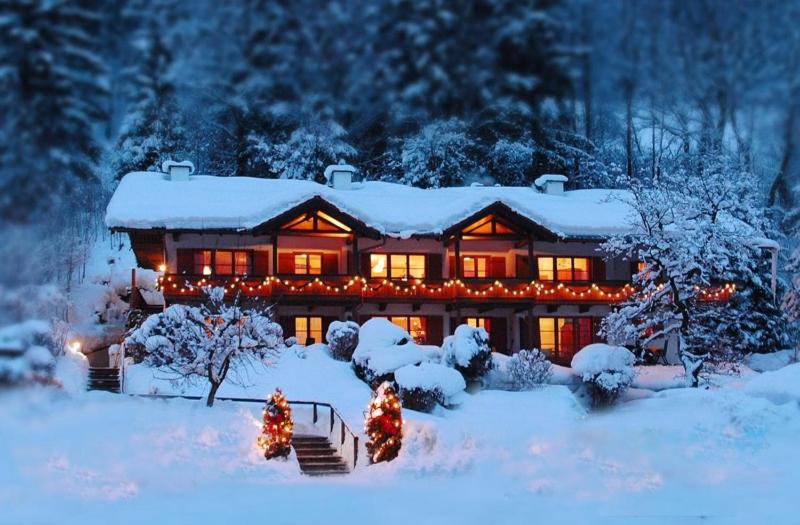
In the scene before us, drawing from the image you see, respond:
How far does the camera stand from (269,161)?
3.35 meters

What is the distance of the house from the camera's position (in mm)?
32750

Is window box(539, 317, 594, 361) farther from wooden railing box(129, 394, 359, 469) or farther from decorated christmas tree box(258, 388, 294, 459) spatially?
decorated christmas tree box(258, 388, 294, 459)

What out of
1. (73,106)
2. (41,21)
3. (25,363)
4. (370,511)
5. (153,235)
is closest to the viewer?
(41,21)

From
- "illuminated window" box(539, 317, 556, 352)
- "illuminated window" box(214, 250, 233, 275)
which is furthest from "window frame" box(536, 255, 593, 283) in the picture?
"illuminated window" box(214, 250, 233, 275)

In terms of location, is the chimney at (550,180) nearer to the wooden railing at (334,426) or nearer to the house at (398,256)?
the wooden railing at (334,426)

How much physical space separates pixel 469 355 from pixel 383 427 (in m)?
9.44

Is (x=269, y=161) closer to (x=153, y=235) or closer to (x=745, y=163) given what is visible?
(x=745, y=163)

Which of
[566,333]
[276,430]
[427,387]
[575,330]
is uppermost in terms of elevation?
[575,330]

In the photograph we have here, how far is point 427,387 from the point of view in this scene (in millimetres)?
24516

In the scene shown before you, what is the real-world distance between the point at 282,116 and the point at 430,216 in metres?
33.2

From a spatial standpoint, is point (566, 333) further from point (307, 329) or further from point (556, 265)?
point (307, 329)

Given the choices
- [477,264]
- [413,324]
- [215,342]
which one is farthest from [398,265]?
[215,342]

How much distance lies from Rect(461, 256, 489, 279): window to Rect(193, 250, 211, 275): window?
1039 centimetres

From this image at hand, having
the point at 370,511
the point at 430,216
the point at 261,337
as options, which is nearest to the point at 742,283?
the point at 430,216
